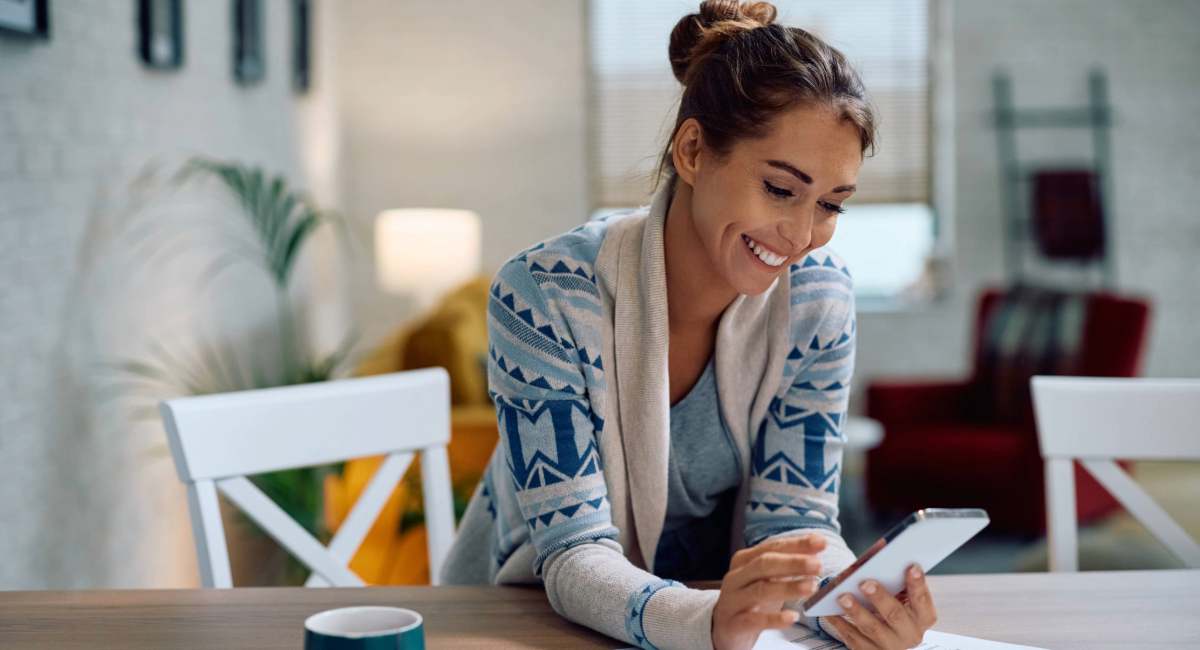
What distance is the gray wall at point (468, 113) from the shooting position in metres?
4.86

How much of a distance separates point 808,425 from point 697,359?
148mm

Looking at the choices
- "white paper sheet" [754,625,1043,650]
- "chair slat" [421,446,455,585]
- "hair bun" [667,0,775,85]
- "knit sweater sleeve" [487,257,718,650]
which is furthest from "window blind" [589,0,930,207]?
"white paper sheet" [754,625,1043,650]

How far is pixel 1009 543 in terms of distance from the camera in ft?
11.2

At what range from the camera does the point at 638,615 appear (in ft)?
2.73

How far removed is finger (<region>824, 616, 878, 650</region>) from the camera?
0.81 meters

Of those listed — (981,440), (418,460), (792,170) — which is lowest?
(981,440)

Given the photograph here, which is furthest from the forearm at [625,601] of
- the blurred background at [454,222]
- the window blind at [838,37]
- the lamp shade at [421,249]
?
the window blind at [838,37]

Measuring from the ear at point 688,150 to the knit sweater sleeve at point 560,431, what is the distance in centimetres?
→ 15

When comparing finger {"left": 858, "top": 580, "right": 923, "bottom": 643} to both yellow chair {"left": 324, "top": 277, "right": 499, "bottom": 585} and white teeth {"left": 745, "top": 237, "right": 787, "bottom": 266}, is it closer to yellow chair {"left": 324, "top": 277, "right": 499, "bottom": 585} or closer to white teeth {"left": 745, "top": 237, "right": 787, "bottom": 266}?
white teeth {"left": 745, "top": 237, "right": 787, "bottom": 266}

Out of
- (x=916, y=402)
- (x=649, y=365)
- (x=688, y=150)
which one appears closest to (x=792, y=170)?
(x=688, y=150)

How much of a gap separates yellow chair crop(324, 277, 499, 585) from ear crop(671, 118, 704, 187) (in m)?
1.64

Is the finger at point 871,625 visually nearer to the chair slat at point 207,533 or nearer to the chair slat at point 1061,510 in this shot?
the chair slat at point 1061,510

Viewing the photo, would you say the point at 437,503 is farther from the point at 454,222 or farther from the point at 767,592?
the point at 454,222

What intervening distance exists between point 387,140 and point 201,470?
13.2ft
